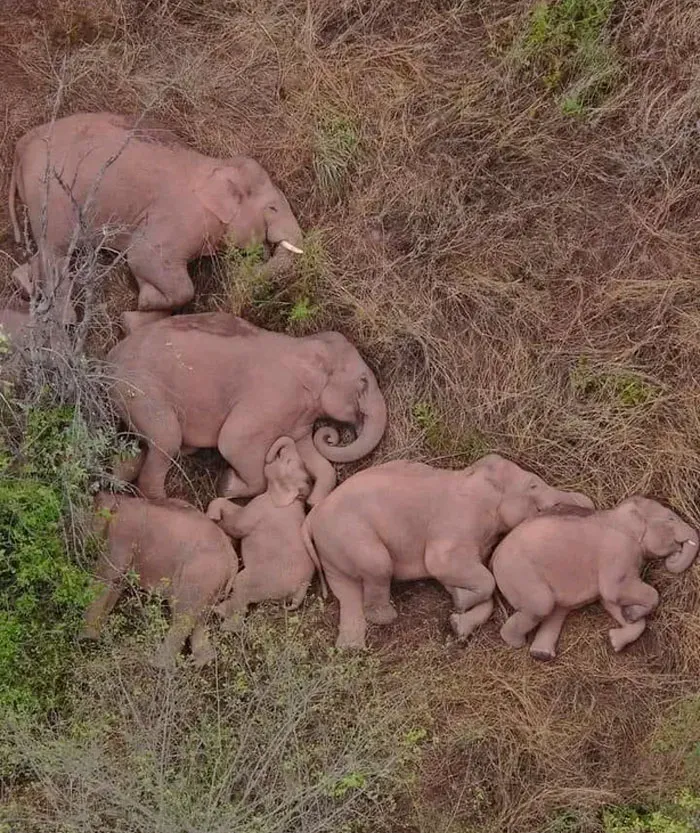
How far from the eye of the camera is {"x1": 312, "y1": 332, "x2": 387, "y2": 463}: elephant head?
4434 mm

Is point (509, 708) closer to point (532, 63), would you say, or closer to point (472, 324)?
point (472, 324)

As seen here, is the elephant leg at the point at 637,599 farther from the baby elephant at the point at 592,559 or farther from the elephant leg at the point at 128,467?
the elephant leg at the point at 128,467

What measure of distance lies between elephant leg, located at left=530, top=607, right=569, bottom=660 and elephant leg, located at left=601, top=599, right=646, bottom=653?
20 cm

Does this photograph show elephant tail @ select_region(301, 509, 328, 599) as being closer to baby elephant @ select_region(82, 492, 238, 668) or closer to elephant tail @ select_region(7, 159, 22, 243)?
baby elephant @ select_region(82, 492, 238, 668)

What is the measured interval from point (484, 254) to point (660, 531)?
1458 millimetres

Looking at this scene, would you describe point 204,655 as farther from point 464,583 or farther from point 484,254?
point 484,254

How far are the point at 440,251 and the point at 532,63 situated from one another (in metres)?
0.97

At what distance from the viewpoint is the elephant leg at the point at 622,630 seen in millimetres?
4312

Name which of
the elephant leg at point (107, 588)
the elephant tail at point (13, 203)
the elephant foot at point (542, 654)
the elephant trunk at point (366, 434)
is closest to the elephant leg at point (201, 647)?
the elephant leg at point (107, 588)

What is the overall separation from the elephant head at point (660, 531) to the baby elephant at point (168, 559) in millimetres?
1742

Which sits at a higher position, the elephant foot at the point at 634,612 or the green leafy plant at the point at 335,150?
the green leafy plant at the point at 335,150

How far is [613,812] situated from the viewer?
167 inches

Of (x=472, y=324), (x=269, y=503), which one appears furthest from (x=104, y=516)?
(x=472, y=324)

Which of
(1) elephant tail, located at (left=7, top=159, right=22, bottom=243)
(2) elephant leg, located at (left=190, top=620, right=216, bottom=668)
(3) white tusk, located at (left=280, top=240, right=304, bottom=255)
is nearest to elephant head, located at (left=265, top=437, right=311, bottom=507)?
(2) elephant leg, located at (left=190, top=620, right=216, bottom=668)
